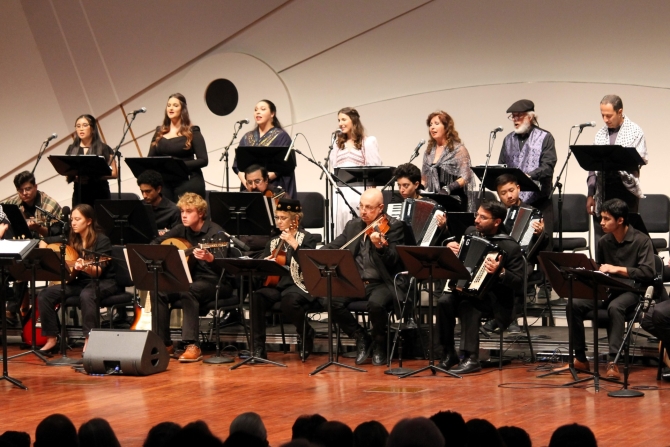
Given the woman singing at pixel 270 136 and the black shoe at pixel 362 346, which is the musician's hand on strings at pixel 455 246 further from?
the woman singing at pixel 270 136

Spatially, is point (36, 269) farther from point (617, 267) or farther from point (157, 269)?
point (617, 267)

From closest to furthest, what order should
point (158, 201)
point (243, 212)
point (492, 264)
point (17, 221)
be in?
point (492, 264)
point (243, 212)
point (158, 201)
point (17, 221)

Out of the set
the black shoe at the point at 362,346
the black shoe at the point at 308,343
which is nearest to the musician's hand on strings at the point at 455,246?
the black shoe at the point at 362,346

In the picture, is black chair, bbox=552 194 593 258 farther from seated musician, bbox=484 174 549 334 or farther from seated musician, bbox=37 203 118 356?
seated musician, bbox=37 203 118 356

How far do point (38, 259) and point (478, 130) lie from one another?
15.4 ft

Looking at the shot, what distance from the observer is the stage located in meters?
5.70

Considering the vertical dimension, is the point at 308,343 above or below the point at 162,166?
below

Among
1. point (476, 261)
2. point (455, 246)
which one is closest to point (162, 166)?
point (455, 246)

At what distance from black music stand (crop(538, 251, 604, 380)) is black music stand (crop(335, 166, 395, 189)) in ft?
7.16

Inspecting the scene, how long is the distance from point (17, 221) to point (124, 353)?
2.27m

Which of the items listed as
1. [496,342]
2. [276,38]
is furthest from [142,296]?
[276,38]

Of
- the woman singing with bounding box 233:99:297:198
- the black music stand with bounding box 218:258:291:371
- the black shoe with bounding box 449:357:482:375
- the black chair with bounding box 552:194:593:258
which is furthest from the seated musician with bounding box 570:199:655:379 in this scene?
the woman singing with bounding box 233:99:297:198

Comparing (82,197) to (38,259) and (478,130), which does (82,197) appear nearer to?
(38,259)

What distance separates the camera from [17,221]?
30.1ft
